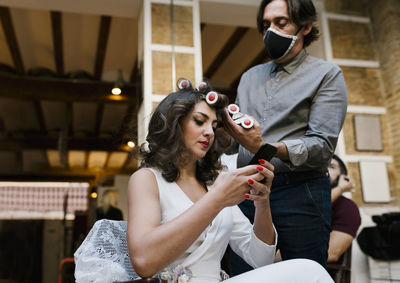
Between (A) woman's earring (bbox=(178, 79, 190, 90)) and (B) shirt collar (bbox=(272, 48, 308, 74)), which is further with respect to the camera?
(B) shirt collar (bbox=(272, 48, 308, 74))

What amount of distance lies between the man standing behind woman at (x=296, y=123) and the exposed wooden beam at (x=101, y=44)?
3618 millimetres

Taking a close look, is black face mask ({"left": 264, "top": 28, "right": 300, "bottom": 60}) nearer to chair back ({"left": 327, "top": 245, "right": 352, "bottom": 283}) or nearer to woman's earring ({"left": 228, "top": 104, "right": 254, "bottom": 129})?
woman's earring ({"left": 228, "top": 104, "right": 254, "bottom": 129})

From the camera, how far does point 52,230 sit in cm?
778

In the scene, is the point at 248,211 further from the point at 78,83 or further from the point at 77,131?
the point at 77,131

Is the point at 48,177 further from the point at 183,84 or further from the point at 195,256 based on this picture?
the point at 195,256

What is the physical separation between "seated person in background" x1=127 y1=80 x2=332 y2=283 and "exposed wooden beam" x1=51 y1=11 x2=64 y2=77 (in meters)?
3.95

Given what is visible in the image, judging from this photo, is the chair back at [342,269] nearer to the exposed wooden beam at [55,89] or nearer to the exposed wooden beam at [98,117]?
the exposed wooden beam at [55,89]

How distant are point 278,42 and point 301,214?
2.31 ft

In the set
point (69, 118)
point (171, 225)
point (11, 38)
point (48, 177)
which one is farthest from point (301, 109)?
point (48, 177)

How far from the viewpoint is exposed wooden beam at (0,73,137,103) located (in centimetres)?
614

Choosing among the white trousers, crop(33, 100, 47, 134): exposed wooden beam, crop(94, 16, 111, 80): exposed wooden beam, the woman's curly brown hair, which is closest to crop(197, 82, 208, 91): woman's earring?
the woman's curly brown hair

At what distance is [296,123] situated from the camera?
1652mm

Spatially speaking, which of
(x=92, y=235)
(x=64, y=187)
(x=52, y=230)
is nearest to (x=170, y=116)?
(x=92, y=235)

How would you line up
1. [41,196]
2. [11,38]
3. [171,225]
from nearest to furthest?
[171,225], [11,38], [41,196]
